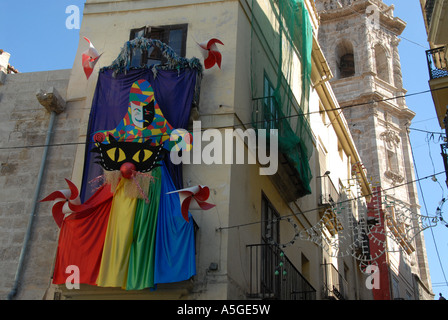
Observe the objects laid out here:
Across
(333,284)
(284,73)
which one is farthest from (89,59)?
(333,284)

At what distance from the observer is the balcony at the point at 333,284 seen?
16.2 metres

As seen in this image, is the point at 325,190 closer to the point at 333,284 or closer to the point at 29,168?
the point at 333,284

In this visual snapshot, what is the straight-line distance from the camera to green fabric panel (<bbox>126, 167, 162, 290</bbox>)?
9.57 meters

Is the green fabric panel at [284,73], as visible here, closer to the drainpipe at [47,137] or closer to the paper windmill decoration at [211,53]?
the paper windmill decoration at [211,53]

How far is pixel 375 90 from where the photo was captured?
38.2 metres

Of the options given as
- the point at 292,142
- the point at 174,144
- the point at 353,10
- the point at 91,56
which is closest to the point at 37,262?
the point at 174,144

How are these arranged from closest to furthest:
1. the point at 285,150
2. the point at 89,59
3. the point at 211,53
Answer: the point at 211,53, the point at 89,59, the point at 285,150

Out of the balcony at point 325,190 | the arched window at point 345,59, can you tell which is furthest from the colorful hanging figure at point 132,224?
the arched window at point 345,59

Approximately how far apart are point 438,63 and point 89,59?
8.93 meters

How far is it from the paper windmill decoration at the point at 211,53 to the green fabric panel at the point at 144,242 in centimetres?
269

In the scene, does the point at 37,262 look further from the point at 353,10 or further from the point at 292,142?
the point at 353,10

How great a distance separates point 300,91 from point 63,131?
22.5ft

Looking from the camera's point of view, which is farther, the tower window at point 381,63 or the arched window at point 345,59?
the arched window at point 345,59
